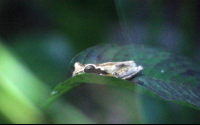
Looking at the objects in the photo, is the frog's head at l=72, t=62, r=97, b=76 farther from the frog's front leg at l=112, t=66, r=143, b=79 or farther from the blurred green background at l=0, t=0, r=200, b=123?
the frog's front leg at l=112, t=66, r=143, b=79

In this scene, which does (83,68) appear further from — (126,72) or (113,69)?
(126,72)

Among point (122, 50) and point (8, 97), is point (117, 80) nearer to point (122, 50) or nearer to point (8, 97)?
point (8, 97)

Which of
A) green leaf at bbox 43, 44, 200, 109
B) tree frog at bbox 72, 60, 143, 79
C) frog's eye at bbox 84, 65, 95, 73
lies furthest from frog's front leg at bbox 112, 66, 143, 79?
frog's eye at bbox 84, 65, 95, 73

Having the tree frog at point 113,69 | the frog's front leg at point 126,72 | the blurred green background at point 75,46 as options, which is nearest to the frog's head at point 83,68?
the tree frog at point 113,69

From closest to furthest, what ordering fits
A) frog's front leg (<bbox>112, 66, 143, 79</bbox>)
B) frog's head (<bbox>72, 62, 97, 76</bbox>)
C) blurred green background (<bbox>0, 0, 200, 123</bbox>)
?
blurred green background (<bbox>0, 0, 200, 123</bbox>) < frog's head (<bbox>72, 62, 97, 76</bbox>) < frog's front leg (<bbox>112, 66, 143, 79</bbox>)

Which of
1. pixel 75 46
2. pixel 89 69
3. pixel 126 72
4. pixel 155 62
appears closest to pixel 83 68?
pixel 89 69
